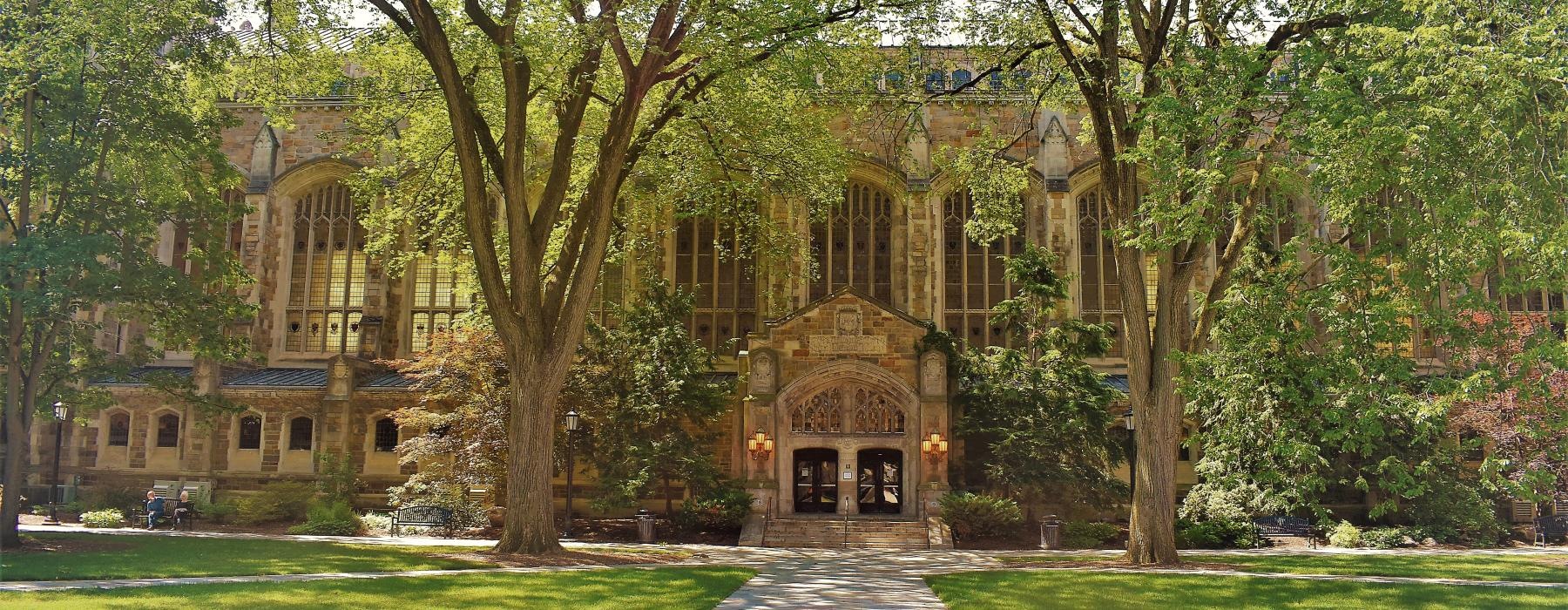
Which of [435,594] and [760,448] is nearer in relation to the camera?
[435,594]

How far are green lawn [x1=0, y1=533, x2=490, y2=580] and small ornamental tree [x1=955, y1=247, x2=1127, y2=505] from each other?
11.2m

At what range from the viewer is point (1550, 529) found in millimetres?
23812

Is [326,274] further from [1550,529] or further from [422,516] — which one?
[1550,529]

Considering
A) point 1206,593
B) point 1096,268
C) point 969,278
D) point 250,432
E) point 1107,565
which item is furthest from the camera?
point 969,278

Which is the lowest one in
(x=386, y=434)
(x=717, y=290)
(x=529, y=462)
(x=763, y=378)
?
(x=529, y=462)

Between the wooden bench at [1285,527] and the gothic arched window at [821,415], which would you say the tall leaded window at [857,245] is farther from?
the wooden bench at [1285,527]

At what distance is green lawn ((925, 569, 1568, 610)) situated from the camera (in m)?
12.2

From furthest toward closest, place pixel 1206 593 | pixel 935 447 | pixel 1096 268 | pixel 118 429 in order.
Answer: pixel 1096 268 < pixel 118 429 < pixel 935 447 < pixel 1206 593

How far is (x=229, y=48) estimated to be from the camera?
1848 cm

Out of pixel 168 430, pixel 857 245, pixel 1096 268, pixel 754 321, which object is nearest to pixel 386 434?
pixel 168 430

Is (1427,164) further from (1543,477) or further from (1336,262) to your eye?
(1543,477)

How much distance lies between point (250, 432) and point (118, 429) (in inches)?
153

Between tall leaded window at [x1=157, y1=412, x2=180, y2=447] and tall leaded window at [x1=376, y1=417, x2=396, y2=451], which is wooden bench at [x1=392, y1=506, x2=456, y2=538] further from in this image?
tall leaded window at [x1=157, y1=412, x2=180, y2=447]

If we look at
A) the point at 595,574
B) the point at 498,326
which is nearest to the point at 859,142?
the point at 498,326
